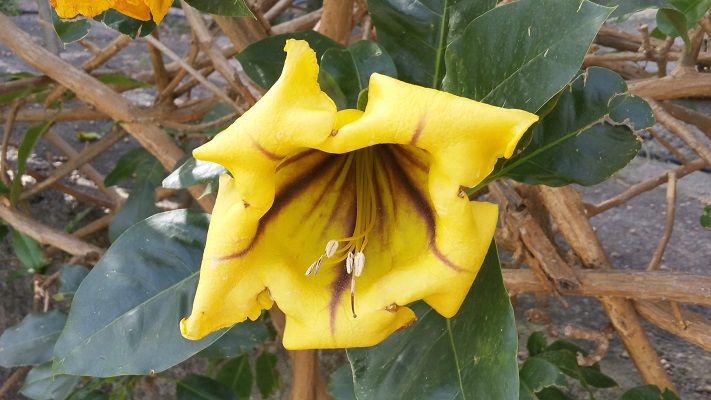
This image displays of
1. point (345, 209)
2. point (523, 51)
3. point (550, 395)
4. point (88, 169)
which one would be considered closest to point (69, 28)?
point (345, 209)

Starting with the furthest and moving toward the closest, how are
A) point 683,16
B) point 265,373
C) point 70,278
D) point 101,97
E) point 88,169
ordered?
point 88,169, point 265,373, point 70,278, point 101,97, point 683,16

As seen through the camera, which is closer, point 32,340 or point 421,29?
point 421,29

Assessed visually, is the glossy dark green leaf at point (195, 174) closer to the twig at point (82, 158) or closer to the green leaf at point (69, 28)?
the green leaf at point (69, 28)

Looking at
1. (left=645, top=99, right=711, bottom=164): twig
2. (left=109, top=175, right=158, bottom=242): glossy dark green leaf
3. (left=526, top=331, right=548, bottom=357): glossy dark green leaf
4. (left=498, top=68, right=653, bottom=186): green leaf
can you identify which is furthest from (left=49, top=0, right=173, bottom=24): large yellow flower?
(left=526, top=331, right=548, bottom=357): glossy dark green leaf

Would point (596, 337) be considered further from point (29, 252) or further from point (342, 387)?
point (29, 252)

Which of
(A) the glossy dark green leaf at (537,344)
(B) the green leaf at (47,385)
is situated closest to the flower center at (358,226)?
(A) the glossy dark green leaf at (537,344)

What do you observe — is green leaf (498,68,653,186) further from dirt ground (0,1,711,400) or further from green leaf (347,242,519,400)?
dirt ground (0,1,711,400)
